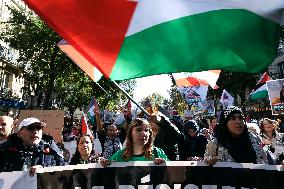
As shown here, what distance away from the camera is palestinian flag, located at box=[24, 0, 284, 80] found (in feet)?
10.9

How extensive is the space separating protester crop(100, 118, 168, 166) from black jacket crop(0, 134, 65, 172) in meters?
0.69

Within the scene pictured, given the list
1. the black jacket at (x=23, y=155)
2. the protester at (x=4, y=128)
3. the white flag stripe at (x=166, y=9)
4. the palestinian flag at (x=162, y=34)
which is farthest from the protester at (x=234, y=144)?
the protester at (x=4, y=128)

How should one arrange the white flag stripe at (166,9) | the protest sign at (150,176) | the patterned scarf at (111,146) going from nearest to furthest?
the white flag stripe at (166,9), the protest sign at (150,176), the patterned scarf at (111,146)

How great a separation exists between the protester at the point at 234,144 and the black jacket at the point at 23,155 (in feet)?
5.00

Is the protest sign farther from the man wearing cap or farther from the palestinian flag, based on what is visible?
the palestinian flag

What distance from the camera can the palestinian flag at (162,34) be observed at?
3.32 m

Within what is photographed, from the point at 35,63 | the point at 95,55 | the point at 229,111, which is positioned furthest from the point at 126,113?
the point at 35,63

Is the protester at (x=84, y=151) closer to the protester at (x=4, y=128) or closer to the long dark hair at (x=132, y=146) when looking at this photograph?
the protester at (x=4, y=128)

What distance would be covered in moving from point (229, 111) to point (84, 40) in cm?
150

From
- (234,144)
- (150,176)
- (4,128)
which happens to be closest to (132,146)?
(150,176)

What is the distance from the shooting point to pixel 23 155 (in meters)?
4.21

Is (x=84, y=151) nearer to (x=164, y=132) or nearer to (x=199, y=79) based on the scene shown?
(x=164, y=132)

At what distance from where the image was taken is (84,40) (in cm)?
338

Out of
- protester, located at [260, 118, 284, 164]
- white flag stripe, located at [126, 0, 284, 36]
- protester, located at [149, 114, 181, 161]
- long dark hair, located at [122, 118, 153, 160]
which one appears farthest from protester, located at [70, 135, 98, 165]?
protester, located at [260, 118, 284, 164]
